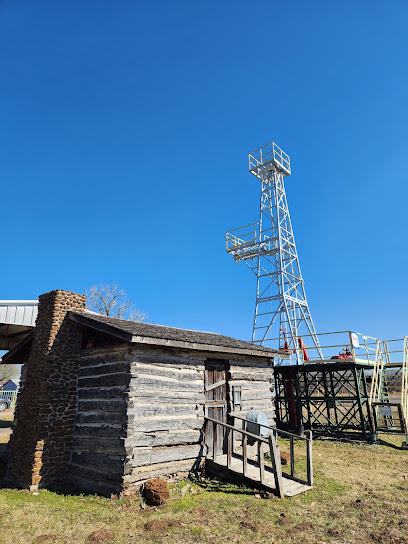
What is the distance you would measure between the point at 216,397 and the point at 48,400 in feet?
17.7

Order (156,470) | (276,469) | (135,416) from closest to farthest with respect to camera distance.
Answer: (276,469) → (135,416) → (156,470)

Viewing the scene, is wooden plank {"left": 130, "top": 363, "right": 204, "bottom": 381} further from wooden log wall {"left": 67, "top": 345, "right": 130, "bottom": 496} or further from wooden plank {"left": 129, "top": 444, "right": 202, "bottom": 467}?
wooden plank {"left": 129, "top": 444, "right": 202, "bottom": 467}

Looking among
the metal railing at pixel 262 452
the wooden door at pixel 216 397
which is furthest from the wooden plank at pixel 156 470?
the wooden door at pixel 216 397

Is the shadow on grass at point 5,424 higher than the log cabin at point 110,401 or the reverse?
the reverse

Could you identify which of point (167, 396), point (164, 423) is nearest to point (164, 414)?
point (164, 423)

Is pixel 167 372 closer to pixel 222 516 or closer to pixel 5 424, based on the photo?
pixel 222 516

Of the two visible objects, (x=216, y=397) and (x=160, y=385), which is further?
(x=216, y=397)

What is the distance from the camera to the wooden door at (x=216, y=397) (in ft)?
39.0

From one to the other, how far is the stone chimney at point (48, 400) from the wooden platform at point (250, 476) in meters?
4.69

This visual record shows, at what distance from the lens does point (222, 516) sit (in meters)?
7.97

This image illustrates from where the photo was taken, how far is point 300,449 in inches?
596

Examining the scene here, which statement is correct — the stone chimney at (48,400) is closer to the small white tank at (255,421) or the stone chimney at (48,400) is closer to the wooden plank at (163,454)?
the wooden plank at (163,454)

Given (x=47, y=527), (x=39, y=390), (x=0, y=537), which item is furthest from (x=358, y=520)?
(x=39, y=390)

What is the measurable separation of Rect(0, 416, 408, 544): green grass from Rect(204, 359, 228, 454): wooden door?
1.61 metres
